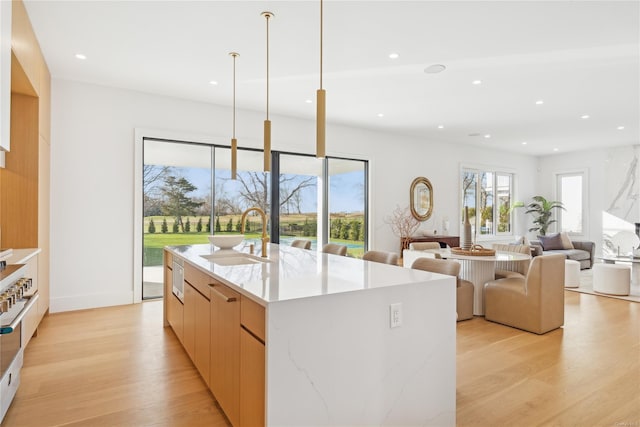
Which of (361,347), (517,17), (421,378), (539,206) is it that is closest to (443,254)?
(517,17)

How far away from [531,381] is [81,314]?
4589 mm

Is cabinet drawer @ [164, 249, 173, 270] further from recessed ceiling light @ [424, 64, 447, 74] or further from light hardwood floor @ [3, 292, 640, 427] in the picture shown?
recessed ceiling light @ [424, 64, 447, 74]

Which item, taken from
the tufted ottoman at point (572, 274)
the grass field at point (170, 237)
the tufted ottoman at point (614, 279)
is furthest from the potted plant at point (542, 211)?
the grass field at point (170, 237)

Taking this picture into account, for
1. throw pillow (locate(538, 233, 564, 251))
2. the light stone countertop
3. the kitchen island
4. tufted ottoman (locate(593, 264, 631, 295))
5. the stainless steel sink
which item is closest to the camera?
the kitchen island

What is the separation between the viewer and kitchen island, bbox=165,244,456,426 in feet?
4.75

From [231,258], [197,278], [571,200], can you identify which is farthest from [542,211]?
[197,278]

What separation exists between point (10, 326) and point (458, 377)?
9.21ft

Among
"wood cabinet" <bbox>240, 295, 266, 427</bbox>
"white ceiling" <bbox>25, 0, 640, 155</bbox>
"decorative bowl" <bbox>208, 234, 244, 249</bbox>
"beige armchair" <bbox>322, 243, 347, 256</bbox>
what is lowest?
"wood cabinet" <bbox>240, 295, 266, 427</bbox>

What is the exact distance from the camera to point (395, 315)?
1.71 meters

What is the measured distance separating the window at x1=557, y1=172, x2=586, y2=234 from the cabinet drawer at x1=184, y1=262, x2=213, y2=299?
10016 millimetres

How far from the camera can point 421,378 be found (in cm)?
181

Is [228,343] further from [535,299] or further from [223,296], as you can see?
[535,299]

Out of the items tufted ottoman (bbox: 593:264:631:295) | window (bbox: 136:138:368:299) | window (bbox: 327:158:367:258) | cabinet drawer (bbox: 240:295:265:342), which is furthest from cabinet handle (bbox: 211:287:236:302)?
tufted ottoman (bbox: 593:264:631:295)

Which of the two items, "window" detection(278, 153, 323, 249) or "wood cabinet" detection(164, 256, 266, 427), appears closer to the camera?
"wood cabinet" detection(164, 256, 266, 427)
